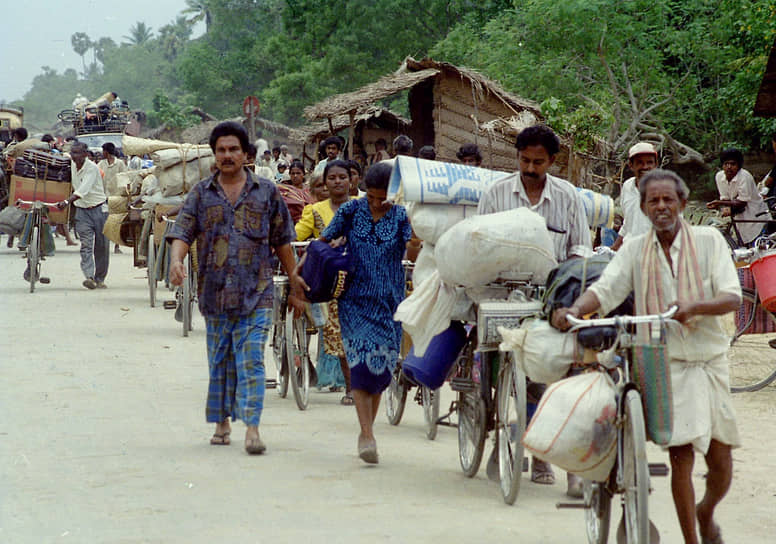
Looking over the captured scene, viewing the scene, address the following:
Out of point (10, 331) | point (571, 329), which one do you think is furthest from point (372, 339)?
point (10, 331)

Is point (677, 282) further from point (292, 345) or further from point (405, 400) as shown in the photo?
point (292, 345)

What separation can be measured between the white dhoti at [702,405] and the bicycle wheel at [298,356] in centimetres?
441

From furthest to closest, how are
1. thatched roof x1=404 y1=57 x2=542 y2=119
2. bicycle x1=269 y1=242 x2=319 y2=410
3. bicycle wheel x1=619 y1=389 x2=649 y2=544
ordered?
thatched roof x1=404 y1=57 x2=542 y2=119, bicycle x1=269 y1=242 x2=319 y2=410, bicycle wheel x1=619 y1=389 x2=649 y2=544

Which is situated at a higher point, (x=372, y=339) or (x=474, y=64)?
(x=474, y=64)

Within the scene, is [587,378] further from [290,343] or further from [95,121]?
[95,121]

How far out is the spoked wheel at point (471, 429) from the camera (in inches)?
235

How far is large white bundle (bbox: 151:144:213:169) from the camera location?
1202 centimetres

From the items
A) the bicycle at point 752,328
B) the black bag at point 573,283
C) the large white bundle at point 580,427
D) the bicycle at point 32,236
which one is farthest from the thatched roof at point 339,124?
the large white bundle at point 580,427

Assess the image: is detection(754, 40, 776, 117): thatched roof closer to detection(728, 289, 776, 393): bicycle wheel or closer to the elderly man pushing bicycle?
detection(728, 289, 776, 393): bicycle wheel

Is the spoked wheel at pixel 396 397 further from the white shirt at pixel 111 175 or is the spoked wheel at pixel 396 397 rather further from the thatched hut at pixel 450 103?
the white shirt at pixel 111 175

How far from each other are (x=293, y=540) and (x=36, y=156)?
1284cm

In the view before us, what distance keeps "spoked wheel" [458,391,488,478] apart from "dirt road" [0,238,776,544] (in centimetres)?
11

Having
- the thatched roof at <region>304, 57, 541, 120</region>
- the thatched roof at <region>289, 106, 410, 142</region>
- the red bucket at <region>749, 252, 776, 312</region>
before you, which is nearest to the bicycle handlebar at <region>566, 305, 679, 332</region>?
the red bucket at <region>749, 252, 776, 312</region>

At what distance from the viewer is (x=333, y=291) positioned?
22.1 ft
